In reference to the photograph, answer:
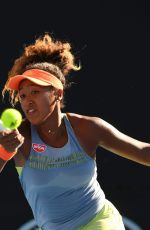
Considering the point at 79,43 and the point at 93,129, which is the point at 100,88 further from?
the point at 93,129

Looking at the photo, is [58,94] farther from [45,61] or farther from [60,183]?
[60,183]

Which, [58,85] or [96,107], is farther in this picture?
[96,107]

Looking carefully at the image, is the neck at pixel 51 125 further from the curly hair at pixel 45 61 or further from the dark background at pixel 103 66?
the dark background at pixel 103 66

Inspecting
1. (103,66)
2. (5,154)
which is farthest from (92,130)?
(103,66)

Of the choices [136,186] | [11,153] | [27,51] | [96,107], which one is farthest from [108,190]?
[11,153]

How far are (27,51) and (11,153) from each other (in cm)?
103

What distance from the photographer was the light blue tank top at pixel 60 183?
355 cm

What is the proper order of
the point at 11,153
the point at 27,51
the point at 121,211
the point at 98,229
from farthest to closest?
the point at 121,211 → the point at 27,51 → the point at 98,229 → the point at 11,153

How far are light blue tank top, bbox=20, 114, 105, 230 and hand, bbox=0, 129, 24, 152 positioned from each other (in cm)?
47

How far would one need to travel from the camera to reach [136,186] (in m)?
6.60

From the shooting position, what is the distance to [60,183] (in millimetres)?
3566

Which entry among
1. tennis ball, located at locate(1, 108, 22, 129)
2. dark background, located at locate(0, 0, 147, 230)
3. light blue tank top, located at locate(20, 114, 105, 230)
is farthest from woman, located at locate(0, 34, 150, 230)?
dark background, located at locate(0, 0, 147, 230)

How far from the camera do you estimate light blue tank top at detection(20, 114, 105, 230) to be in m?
3.55

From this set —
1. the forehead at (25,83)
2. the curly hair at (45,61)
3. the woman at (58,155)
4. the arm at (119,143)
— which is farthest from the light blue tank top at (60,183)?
the curly hair at (45,61)
